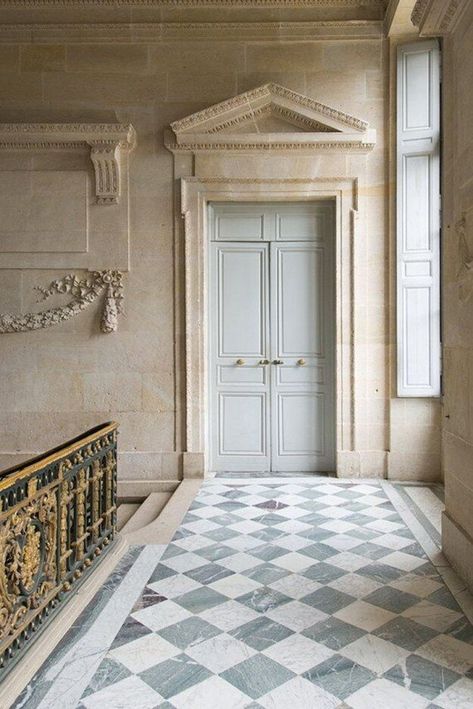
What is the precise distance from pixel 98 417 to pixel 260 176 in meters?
2.98

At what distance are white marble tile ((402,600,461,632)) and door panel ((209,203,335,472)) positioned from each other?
116 inches

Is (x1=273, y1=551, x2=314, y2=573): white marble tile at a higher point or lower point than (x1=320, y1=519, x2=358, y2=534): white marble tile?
higher

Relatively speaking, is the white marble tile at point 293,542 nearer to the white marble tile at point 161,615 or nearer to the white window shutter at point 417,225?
the white marble tile at point 161,615

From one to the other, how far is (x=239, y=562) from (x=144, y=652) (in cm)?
110

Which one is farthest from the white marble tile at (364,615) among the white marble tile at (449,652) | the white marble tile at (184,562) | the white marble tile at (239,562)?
the white marble tile at (184,562)

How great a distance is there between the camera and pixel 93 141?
17.6ft

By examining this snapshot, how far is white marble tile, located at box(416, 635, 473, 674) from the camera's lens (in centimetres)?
230

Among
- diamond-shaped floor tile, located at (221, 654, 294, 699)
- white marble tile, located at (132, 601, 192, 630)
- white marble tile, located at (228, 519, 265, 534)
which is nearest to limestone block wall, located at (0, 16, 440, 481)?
white marble tile, located at (228, 519, 265, 534)

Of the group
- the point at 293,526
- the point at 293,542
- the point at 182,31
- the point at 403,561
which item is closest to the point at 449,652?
the point at 403,561

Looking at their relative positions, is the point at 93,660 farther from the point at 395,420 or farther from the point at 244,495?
the point at 395,420

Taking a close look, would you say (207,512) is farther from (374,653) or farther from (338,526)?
(374,653)

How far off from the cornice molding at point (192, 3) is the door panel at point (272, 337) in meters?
2.00

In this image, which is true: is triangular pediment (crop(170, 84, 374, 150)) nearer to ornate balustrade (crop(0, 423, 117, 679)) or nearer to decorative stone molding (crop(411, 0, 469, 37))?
decorative stone molding (crop(411, 0, 469, 37))

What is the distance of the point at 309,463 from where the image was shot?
18.9 feet
